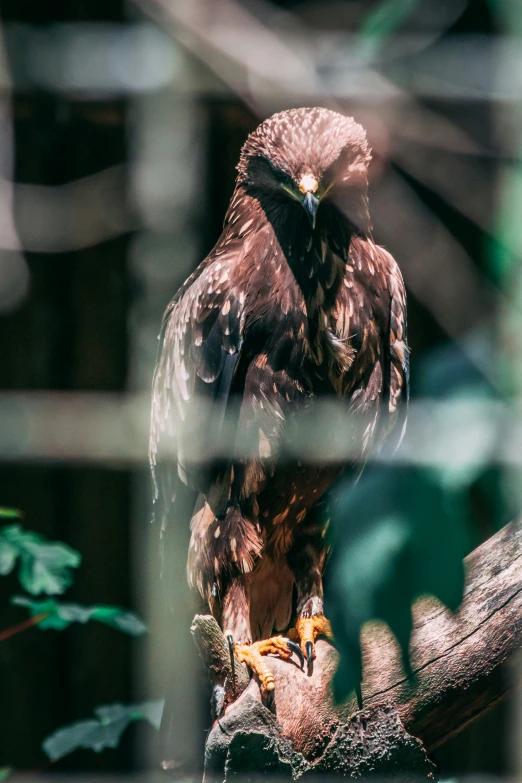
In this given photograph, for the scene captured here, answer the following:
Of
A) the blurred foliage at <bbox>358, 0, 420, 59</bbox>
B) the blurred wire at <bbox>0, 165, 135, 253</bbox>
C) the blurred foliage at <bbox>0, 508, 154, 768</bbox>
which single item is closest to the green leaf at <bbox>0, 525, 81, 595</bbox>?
the blurred foliage at <bbox>0, 508, 154, 768</bbox>

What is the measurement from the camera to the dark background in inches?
83.4

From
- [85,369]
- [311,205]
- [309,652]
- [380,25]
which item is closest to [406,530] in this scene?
[309,652]

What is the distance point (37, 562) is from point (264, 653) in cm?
42

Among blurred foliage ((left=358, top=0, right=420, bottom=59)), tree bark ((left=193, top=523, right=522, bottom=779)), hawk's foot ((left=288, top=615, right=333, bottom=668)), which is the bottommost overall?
tree bark ((left=193, top=523, right=522, bottom=779))

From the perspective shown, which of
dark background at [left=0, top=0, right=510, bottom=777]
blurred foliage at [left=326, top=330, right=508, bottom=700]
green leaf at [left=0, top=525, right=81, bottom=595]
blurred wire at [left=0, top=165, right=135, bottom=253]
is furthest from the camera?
dark background at [left=0, top=0, right=510, bottom=777]

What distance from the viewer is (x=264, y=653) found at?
159 centimetres

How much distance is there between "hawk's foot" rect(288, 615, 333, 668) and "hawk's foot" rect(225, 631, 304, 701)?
0.03m

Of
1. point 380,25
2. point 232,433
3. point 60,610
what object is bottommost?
point 60,610

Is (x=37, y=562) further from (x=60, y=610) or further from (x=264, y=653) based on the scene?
(x=264, y=653)

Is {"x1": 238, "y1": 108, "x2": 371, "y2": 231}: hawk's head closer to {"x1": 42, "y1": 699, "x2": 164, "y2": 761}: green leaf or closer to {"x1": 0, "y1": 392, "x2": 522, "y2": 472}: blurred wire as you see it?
{"x1": 0, "y1": 392, "x2": 522, "y2": 472}: blurred wire

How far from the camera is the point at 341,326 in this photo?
1.64 meters

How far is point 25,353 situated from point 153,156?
53.7 inches

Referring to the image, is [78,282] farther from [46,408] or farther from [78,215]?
[46,408]

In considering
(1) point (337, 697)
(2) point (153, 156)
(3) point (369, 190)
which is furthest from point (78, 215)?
(1) point (337, 697)
